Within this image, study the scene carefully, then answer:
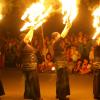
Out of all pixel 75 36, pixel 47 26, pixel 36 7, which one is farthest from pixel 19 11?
pixel 36 7

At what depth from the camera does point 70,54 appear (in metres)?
14.7

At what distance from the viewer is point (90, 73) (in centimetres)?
1405

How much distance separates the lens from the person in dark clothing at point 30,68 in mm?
9828

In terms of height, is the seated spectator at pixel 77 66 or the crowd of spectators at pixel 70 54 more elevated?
the crowd of spectators at pixel 70 54

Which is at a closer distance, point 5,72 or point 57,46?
point 57,46

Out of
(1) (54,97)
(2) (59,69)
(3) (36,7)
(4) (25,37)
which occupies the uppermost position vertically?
(3) (36,7)

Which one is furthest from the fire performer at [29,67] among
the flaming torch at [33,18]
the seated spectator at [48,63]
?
the seated spectator at [48,63]

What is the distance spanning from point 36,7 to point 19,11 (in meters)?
7.55

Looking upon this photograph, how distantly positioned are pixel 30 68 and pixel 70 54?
5.01 m

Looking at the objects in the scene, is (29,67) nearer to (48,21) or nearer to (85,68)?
(85,68)

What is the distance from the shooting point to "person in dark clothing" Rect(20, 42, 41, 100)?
32.2ft

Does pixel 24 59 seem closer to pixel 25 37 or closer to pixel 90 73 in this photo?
pixel 25 37

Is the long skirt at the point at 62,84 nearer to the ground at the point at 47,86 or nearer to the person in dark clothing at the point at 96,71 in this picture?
the ground at the point at 47,86

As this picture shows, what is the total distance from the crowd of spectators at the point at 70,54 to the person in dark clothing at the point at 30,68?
3585 mm
